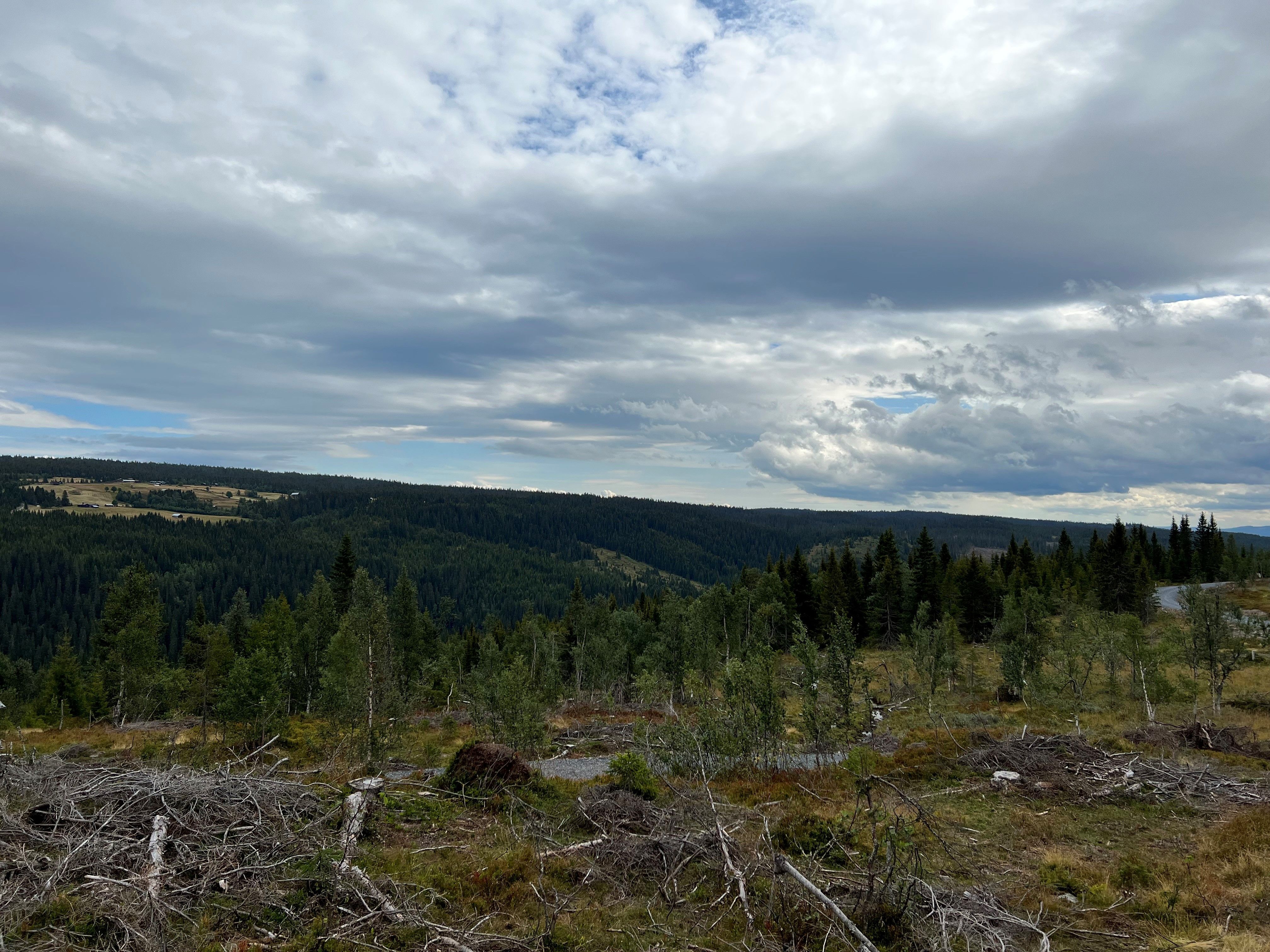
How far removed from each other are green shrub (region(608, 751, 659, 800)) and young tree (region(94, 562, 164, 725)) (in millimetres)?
46809

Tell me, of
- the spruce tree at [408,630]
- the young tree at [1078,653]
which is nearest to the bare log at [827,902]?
the young tree at [1078,653]

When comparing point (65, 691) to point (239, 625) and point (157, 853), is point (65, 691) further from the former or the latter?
point (157, 853)

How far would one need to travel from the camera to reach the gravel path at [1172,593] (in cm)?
7319

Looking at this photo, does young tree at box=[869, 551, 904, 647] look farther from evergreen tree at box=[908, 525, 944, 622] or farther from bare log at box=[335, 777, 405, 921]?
bare log at box=[335, 777, 405, 921]

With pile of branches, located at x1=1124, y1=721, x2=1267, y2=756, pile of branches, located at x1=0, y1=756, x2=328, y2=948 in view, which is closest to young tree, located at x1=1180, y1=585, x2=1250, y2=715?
pile of branches, located at x1=1124, y1=721, x2=1267, y2=756

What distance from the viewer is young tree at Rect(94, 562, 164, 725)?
46.8 m

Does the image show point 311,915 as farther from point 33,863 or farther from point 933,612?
point 933,612

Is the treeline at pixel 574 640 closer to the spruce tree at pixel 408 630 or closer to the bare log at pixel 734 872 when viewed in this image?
the spruce tree at pixel 408 630

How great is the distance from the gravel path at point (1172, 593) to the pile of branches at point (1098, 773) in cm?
6265

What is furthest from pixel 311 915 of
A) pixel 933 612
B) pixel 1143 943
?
pixel 933 612

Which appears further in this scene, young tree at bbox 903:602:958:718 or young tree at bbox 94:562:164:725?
young tree at bbox 94:562:164:725

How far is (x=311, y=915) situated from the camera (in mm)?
8719

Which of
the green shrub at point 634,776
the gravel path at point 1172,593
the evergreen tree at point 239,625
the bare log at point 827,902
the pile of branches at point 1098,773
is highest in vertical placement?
the bare log at point 827,902

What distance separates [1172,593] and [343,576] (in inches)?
4174
